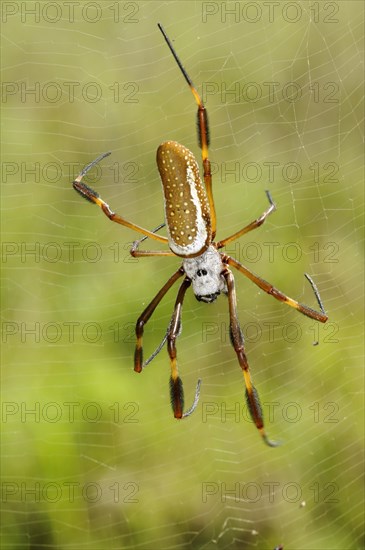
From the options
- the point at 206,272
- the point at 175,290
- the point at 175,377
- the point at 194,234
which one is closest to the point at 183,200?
the point at 194,234

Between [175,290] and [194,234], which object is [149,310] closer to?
[194,234]

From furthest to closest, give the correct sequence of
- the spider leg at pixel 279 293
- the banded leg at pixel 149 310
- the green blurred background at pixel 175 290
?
the green blurred background at pixel 175 290 < the banded leg at pixel 149 310 < the spider leg at pixel 279 293

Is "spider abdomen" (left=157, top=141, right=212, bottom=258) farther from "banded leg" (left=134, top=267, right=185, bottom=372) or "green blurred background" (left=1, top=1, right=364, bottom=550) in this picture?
"green blurred background" (left=1, top=1, right=364, bottom=550)

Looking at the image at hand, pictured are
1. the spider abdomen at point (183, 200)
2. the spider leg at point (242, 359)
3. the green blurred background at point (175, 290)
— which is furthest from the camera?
the green blurred background at point (175, 290)

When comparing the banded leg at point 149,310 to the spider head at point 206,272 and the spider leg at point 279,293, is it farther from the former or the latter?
the spider leg at point 279,293

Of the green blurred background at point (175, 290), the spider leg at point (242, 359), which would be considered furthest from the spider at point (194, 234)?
the green blurred background at point (175, 290)

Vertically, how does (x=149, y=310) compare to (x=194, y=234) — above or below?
below

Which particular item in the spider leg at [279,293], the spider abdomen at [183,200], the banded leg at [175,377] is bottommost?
the banded leg at [175,377]
